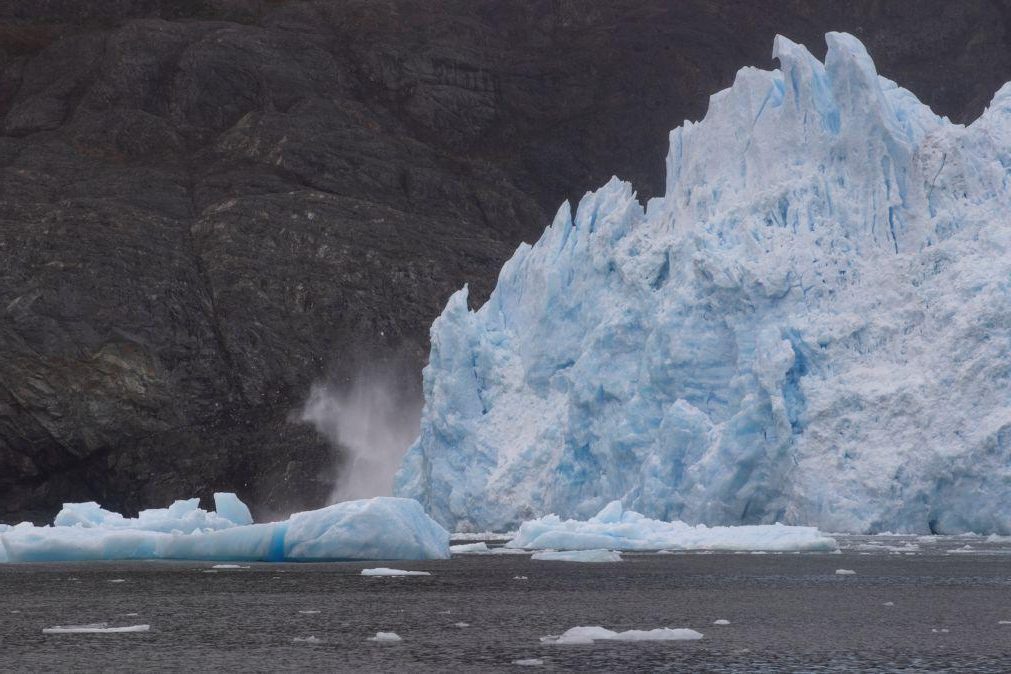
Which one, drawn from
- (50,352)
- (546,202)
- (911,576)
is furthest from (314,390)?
(911,576)

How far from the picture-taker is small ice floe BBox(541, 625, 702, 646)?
1412 centimetres

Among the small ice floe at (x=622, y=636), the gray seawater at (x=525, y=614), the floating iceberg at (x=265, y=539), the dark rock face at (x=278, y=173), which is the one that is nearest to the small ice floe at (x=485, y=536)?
the floating iceberg at (x=265, y=539)

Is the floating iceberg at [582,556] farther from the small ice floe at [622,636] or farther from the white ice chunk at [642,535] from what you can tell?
the small ice floe at [622,636]

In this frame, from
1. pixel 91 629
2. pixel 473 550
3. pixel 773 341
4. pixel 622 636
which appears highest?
pixel 773 341

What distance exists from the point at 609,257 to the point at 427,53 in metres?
48.6

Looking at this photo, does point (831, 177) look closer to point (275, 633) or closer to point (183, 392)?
point (275, 633)

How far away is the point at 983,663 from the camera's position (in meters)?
12.2

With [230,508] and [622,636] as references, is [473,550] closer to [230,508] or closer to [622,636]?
[230,508]

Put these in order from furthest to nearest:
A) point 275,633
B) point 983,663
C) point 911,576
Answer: point 911,576 < point 275,633 < point 983,663

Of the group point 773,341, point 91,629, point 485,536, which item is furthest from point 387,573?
point 485,536

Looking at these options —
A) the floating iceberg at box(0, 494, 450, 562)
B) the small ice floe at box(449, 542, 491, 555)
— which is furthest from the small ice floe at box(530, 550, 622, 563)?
the small ice floe at box(449, 542, 491, 555)

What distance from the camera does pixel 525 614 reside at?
56.4ft

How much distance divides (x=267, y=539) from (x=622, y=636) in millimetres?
14291

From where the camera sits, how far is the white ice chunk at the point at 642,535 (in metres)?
30.3
